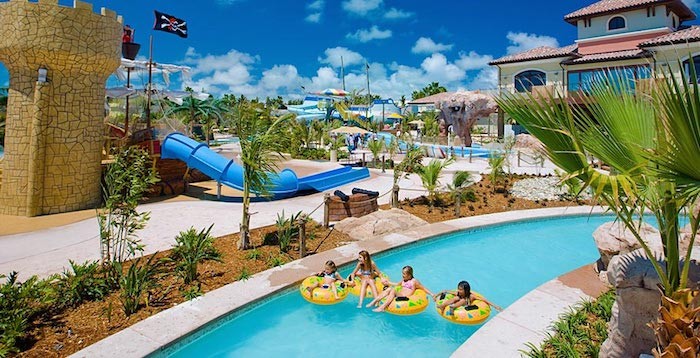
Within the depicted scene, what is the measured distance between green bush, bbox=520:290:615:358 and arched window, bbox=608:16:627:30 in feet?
102

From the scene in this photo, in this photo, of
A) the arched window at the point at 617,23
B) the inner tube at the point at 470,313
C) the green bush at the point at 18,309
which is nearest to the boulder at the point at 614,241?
the inner tube at the point at 470,313

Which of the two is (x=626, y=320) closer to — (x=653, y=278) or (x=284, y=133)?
(x=653, y=278)

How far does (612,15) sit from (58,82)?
33.1m

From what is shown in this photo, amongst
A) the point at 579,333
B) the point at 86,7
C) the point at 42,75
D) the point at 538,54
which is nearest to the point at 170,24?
the point at 86,7

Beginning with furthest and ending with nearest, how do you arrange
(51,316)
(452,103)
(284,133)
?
1. (452,103)
2. (284,133)
3. (51,316)

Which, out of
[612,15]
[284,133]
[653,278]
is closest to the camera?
[653,278]

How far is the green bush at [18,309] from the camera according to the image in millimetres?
4572

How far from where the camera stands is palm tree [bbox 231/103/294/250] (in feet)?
26.0

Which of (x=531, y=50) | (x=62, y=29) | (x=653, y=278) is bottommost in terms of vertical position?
(x=653, y=278)

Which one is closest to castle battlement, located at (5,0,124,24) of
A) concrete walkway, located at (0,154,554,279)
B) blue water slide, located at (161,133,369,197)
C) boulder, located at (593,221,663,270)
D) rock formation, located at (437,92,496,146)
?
blue water slide, located at (161,133,369,197)

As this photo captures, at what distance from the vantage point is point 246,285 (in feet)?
21.8

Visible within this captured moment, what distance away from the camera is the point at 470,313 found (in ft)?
19.6

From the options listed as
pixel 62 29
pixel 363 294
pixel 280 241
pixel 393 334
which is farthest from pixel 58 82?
pixel 393 334

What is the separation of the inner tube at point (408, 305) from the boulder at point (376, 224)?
3123mm
